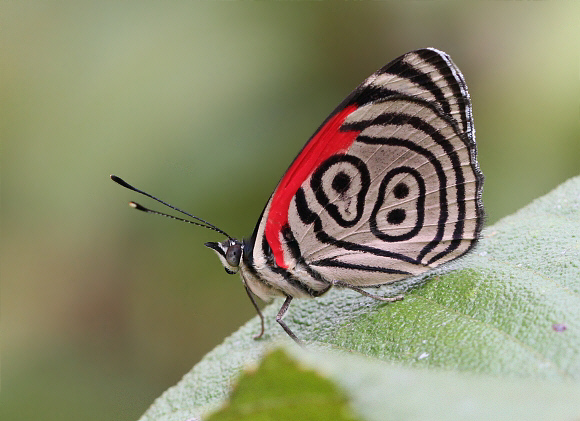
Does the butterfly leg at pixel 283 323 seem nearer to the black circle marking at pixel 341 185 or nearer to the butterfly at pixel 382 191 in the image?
the butterfly at pixel 382 191

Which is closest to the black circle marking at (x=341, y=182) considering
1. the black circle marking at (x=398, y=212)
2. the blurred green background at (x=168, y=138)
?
the black circle marking at (x=398, y=212)

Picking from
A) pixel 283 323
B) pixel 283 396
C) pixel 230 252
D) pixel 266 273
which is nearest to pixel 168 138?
pixel 230 252

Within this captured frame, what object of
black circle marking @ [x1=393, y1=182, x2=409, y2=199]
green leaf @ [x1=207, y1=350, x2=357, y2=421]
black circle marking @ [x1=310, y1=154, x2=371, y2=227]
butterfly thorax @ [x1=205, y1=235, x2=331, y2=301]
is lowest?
butterfly thorax @ [x1=205, y1=235, x2=331, y2=301]

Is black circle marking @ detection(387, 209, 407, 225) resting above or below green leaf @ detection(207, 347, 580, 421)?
below

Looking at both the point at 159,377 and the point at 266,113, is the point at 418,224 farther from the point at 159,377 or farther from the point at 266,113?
the point at 159,377

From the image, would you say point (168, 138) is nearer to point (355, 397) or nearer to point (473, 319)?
point (473, 319)

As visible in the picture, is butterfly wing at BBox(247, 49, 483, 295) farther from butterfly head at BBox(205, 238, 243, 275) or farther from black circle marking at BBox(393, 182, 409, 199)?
butterfly head at BBox(205, 238, 243, 275)

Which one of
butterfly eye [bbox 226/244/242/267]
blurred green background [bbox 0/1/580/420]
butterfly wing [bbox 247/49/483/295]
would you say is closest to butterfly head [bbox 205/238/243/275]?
butterfly eye [bbox 226/244/242/267]

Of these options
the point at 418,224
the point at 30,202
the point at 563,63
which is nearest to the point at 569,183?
the point at 418,224

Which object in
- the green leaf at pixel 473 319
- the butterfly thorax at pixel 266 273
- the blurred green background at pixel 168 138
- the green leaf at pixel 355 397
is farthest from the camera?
the blurred green background at pixel 168 138
